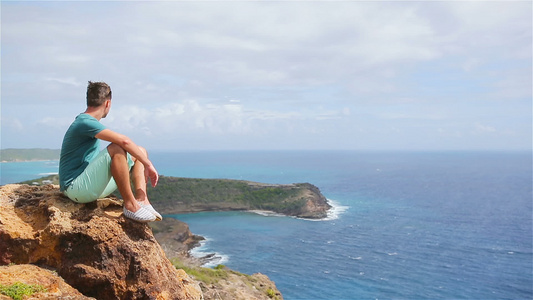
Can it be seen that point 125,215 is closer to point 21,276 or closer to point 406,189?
point 21,276

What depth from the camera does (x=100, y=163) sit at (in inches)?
244

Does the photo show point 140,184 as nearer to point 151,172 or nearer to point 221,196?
point 151,172

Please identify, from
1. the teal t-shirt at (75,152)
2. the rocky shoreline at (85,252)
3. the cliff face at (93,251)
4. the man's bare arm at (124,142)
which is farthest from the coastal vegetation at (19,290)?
the man's bare arm at (124,142)

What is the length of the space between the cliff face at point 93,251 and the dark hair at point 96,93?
70.9 inches

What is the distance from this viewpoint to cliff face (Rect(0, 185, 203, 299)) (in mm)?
6117

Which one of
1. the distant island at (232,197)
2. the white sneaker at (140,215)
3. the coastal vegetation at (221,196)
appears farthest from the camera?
the coastal vegetation at (221,196)

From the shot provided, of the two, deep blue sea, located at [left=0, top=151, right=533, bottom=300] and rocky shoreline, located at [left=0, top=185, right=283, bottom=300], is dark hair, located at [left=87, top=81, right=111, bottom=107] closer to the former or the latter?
rocky shoreline, located at [left=0, top=185, right=283, bottom=300]

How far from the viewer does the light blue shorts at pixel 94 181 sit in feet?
20.4

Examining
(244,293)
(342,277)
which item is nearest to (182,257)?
(342,277)

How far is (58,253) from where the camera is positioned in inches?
245

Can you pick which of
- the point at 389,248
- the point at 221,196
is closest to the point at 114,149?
the point at 389,248

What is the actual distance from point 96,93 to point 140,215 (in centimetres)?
215

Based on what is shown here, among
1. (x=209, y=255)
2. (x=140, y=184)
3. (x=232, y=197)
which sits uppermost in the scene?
(x=140, y=184)

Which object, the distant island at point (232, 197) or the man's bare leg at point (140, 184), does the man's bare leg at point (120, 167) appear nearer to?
the man's bare leg at point (140, 184)
